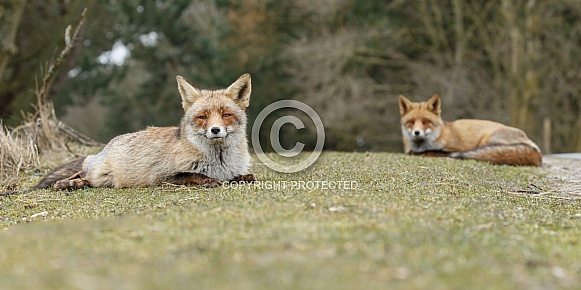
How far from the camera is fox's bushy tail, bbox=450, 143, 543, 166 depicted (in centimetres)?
895

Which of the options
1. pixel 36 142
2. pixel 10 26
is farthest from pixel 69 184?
pixel 10 26

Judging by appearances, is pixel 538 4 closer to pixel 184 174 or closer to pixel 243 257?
pixel 184 174

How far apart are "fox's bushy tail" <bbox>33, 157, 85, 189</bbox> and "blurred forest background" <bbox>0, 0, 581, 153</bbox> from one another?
28.8 feet

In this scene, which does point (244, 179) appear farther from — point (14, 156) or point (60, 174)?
point (14, 156)

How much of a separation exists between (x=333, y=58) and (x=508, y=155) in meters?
11.7

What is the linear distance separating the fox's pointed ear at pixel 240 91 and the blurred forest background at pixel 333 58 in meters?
10.3

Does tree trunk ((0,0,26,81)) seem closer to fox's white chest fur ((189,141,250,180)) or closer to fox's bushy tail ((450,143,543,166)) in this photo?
fox's white chest fur ((189,141,250,180))

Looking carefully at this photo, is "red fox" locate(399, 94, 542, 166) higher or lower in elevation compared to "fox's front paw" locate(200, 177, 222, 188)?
higher

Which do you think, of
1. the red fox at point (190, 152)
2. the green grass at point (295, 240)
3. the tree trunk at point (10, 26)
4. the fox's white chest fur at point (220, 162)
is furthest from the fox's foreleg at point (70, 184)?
the tree trunk at point (10, 26)

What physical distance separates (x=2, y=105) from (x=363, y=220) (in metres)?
16.3

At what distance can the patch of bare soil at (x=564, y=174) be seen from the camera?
6.36 meters

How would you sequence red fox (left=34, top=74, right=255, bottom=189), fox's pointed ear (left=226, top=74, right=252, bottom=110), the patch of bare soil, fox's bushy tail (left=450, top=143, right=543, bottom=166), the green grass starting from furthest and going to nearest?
fox's bushy tail (left=450, top=143, right=543, bottom=166)
the patch of bare soil
fox's pointed ear (left=226, top=74, right=252, bottom=110)
red fox (left=34, top=74, right=255, bottom=189)
the green grass

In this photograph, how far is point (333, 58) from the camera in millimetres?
20141

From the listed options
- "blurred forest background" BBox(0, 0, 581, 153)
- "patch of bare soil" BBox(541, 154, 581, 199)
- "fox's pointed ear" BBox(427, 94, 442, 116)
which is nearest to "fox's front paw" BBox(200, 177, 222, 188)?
"patch of bare soil" BBox(541, 154, 581, 199)
